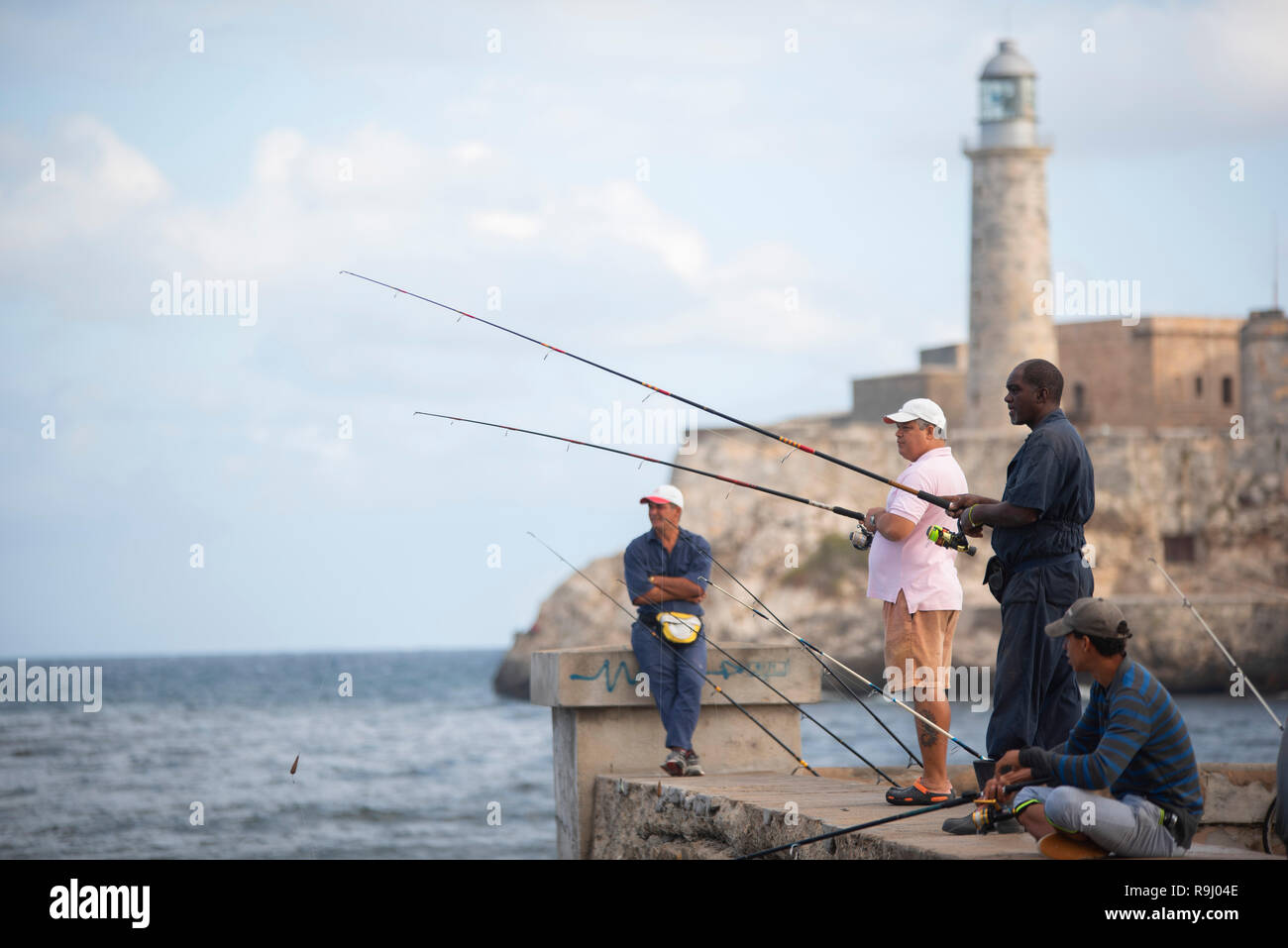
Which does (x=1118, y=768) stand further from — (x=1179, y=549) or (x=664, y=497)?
(x=1179, y=549)

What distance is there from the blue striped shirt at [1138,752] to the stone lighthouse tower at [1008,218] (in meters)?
46.4

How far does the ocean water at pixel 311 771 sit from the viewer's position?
769 inches

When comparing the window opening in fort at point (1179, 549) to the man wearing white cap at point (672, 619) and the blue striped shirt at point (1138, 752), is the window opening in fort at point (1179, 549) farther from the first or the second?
the blue striped shirt at point (1138, 752)

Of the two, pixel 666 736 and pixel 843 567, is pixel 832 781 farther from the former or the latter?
pixel 843 567

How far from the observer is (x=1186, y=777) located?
182 inches

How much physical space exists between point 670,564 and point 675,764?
1.11m

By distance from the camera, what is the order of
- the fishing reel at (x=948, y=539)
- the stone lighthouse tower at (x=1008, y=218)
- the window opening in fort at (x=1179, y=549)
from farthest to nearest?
the window opening in fort at (x=1179, y=549), the stone lighthouse tower at (x=1008, y=218), the fishing reel at (x=948, y=539)

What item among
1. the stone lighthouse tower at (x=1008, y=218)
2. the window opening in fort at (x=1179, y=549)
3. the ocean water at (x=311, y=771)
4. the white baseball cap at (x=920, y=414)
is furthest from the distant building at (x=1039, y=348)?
the white baseball cap at (x=920, y=414)

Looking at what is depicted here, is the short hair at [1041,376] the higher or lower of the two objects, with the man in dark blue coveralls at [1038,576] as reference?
higher

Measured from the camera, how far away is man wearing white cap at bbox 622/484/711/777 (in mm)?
8359

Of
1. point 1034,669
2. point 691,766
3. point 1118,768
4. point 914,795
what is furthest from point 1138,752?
point 691,766
